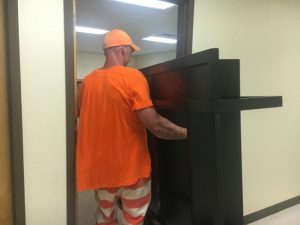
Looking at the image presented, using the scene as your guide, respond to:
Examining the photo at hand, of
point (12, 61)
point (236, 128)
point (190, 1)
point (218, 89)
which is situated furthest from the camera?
point (190, 1)

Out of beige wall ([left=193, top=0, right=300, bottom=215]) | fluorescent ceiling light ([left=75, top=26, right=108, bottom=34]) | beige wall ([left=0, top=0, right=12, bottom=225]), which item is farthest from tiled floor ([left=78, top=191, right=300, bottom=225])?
fluorescent ceiling light ([left=75, top=26, right=108, bottom=34])

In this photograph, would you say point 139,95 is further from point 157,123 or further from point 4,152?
point 4,152

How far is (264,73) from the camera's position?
264cm

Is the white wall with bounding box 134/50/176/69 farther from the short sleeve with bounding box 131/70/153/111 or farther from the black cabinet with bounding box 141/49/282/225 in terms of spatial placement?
the black cabinet with bounding box 141/49/282/225

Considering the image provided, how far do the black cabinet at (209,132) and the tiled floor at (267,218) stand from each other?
1306 millimetres

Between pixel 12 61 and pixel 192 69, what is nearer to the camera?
pixel 192 69

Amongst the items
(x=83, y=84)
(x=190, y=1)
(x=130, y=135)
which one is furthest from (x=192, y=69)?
(x=190, y=1)

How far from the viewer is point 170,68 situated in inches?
59.9

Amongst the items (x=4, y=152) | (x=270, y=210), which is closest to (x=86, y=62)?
(x=270, y=210)

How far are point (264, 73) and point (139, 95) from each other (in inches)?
64.0

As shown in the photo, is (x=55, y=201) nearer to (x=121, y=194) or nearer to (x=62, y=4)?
(x=121, y=194)

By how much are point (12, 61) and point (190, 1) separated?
1372 millimetres

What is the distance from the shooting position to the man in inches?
61.7

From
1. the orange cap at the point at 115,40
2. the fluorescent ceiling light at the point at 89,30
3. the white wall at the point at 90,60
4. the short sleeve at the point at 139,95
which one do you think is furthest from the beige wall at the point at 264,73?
the white wall at the point at 90,60
